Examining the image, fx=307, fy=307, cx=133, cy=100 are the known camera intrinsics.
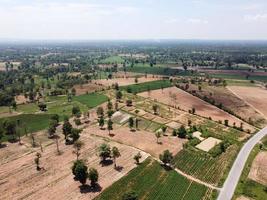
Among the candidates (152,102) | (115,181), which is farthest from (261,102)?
(115,181)

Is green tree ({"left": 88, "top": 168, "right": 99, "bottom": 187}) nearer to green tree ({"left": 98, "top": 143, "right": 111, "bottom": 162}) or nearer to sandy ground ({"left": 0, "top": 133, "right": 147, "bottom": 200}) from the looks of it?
sandy ground ({"left": 0, "top": 133, "right": 147, "bottom": 200})

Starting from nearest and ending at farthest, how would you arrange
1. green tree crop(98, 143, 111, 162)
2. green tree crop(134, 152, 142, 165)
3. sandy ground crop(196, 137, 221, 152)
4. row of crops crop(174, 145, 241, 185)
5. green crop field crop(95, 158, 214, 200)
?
1. green crop field crop(95, 158, 214, 200)
2. row of crops crop(174, 145, 241, 185)
3. green tree crop(134, 152, 142, 165)
4. green tree crop(98, 143, 111, 162)
5. sandy ground crop(196, 137, 221, 152)

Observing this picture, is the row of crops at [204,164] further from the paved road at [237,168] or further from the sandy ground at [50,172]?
the sandy ground at [50,172]

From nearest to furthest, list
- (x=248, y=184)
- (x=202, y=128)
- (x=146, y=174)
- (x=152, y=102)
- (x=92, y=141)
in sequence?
(x=248, y=184) → (x=146, y=174) → (x=92, y=141) → (x=202, y=128) → (x=152, y=102)

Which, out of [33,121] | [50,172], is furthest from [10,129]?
[50,172]

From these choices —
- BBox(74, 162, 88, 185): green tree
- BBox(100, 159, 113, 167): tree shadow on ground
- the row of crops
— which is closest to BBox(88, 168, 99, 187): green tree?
BBox(74, 162, 88, 185): green tree

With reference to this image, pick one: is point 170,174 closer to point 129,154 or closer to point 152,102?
point 129,154

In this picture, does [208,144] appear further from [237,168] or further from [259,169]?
[259,169]
